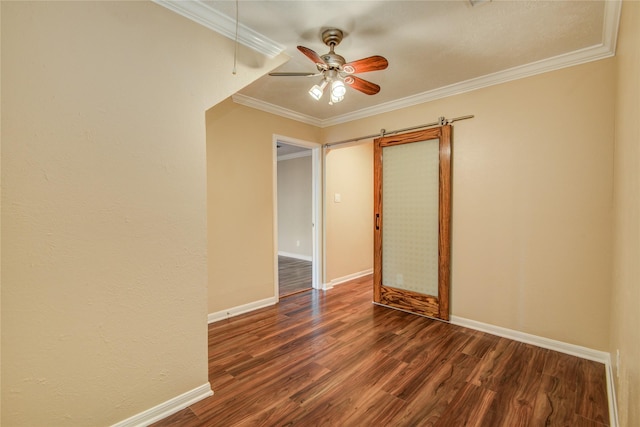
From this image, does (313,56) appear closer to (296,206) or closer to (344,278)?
(344,278)

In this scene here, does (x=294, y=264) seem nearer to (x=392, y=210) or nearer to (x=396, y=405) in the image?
(x=392, y=210)

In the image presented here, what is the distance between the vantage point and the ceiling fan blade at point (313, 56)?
5.90 ft

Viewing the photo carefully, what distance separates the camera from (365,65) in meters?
1.95

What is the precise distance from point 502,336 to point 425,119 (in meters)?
2.28

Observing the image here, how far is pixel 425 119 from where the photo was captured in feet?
10.5

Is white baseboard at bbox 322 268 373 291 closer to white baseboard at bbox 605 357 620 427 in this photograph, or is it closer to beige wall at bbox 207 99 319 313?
beige wall at bbox 207 99 319 313

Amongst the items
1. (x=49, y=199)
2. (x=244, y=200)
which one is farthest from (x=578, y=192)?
(x=49, y=199)

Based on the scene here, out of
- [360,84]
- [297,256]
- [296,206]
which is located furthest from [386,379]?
[296,206]

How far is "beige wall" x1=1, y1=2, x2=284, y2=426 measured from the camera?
1.28m

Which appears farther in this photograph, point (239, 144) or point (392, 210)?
point (392, 210)

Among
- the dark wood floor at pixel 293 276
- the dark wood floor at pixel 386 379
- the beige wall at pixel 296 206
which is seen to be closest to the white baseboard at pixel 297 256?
the beige wall at pixel 296 206

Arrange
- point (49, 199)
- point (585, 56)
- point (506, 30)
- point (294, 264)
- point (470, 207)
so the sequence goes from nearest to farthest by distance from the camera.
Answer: point (49, 199) → point (506, 30) → point (585, 56) → point (470, 207) → point (294, 264)

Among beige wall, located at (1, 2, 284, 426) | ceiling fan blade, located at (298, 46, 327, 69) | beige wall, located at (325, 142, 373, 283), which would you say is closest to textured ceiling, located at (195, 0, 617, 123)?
ceiling fan blade, located at (298, 46, 327, 69)

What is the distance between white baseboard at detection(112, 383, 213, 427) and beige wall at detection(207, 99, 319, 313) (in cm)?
128
